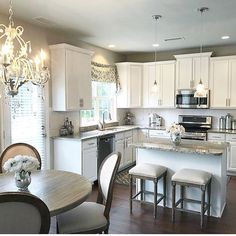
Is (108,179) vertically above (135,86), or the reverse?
(135,86)

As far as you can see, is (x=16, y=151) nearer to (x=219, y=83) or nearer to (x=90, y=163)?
(x=90, y=163)

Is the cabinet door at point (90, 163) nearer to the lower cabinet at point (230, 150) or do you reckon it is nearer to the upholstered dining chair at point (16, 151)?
the upholstered dining chair at point (16, 151)

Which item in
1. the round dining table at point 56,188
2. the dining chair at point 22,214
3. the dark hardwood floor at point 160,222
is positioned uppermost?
the dining chair at point 22,214

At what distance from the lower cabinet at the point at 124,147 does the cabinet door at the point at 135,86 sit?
2.97 ft

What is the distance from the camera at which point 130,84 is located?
6398 mm

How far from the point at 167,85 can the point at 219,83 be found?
47.1 inches

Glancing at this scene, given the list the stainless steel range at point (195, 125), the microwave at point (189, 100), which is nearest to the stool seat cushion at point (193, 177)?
the stainless steel range at point (195, 125)

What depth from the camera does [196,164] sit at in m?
3.60

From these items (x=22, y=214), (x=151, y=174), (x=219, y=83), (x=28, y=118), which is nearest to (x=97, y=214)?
(x=22, y=214)

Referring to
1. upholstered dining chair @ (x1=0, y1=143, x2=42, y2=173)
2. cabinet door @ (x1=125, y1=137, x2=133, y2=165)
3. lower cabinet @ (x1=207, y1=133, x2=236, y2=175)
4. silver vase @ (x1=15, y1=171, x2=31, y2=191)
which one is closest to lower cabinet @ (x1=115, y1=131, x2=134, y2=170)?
cabinet door @ (x1=125, y1=137, x2=133, y2=165)

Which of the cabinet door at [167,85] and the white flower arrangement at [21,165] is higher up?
the cabinet door at [167,85]

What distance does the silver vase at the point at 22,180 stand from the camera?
2.13 metres

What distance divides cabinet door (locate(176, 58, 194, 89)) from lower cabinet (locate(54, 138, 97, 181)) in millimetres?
2651

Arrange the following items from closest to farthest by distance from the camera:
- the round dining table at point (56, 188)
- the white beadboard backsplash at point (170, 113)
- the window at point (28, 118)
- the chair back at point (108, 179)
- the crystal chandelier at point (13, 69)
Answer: the round dining table at point (56, 188), the crystal chandelier at point (13, 69), the chair back at point (108, 179), the window at point (28, 118), the white beadboard backsplash at point (170, 113)
